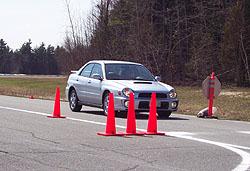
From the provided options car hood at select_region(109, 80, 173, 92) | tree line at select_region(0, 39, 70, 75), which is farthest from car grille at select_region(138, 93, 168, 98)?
tree line at select_region(0, 39, 70, 75)

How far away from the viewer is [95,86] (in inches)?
703

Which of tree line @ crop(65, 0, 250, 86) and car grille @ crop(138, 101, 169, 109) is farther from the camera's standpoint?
tree line @ crop(65, 0, 250, 86)

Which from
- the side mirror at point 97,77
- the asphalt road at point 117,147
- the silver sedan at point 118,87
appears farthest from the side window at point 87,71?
the asphalt road at point 117,147

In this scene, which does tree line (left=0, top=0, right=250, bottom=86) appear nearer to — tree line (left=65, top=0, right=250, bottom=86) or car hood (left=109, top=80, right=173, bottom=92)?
tree line (left=65, top=0, right=250, bottom=86)

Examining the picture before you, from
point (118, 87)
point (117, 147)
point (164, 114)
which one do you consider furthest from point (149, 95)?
point (117, 147)

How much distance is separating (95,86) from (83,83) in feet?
2.95

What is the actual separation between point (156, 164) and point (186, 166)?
1.47 feet

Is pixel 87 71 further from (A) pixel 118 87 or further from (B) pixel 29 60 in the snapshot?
(B) pixel 29 60

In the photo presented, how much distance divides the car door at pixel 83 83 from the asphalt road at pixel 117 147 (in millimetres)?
3080

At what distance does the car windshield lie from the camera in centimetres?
1777

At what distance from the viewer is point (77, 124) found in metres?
14.7

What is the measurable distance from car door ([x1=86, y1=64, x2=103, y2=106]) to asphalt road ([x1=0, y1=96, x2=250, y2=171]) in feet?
7.30

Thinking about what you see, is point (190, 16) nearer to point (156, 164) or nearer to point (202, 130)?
point (202, 130)

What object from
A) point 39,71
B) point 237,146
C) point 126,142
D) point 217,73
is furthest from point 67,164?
point 39,71
